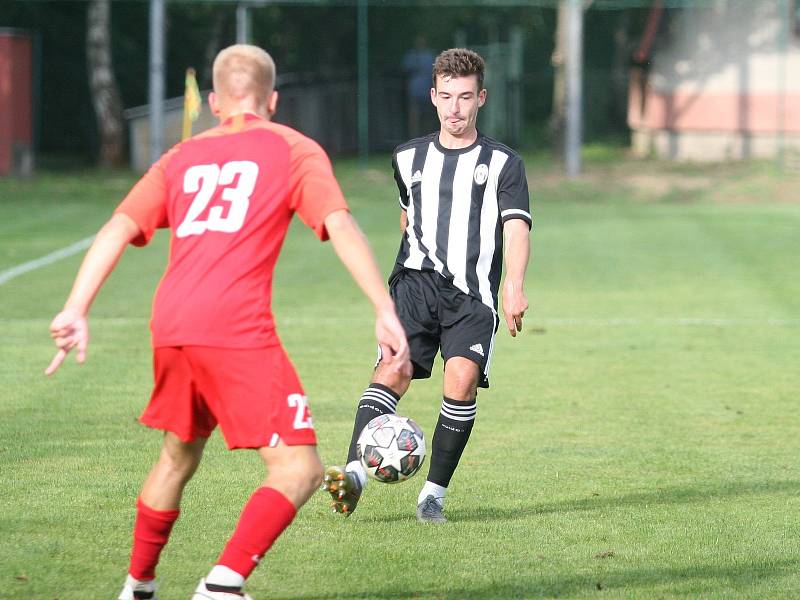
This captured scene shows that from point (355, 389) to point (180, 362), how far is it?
193 inches

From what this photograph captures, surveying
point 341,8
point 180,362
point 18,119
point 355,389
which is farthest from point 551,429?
point 341,8

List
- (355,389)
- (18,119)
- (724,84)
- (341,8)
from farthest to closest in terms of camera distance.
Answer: (341,8) → (724,84) → (18,119) → (355,389)

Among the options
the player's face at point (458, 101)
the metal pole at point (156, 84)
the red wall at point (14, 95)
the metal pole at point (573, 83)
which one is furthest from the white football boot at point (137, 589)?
the red wall at point (14, 95)

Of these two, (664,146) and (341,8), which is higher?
(341,8)

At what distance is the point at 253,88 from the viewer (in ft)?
14.8

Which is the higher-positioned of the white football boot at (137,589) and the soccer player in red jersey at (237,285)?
the soccer player in red jersey at (237,285)

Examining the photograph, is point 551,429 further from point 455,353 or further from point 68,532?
point 68,532

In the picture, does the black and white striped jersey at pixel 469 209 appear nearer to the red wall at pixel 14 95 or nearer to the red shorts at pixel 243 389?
the red shorts at pixel 243 389

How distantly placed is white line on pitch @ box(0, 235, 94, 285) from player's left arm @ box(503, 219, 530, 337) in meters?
9.35

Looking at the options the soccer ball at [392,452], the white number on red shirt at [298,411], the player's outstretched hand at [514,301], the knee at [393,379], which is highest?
the player's outstretched hand at [514,301]

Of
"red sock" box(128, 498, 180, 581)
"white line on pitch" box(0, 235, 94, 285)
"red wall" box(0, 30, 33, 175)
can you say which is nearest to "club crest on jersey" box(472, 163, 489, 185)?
"red sock" box(128, 498, 180, 581)

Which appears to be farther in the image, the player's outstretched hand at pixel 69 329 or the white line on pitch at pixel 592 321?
the white line on pitch at pixel 592 321

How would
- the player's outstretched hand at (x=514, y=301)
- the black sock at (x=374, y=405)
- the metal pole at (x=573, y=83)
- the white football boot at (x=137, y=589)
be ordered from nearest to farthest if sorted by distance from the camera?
the white football boot at (x=137, y=589), the player's outstretched hand at (x=514, y=301), the black sock at (x=374, y=405), the metal pole at (x=573, y=83)

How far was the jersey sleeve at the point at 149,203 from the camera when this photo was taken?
4.51 m
